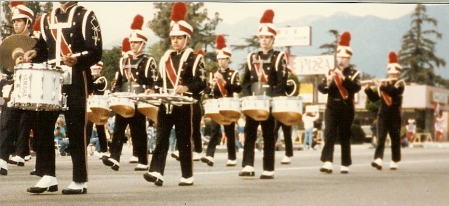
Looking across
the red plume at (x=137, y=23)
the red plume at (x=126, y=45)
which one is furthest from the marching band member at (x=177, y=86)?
the red plume at (x=126, y=45)

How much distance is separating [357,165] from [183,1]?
372 centimetres

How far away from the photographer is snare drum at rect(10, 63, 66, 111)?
6.52 m

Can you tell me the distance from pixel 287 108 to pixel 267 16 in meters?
0.92

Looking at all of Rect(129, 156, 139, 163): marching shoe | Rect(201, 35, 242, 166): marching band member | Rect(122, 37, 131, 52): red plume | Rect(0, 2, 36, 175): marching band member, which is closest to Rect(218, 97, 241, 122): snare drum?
Rect(201, 35, 242, 166): marching band member

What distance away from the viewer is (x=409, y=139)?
1055 centimetres

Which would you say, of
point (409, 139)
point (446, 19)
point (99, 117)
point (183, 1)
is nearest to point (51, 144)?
point (99, 117)

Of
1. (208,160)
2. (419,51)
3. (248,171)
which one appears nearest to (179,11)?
(248,171)

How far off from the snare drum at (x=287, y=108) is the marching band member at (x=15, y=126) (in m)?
2.37

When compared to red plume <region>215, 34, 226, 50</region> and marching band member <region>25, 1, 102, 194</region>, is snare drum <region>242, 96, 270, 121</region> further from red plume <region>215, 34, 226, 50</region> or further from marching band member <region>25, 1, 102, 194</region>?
marching band member <region>25, 1, 102, 194</region>

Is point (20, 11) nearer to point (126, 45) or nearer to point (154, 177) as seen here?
point (126, 45)

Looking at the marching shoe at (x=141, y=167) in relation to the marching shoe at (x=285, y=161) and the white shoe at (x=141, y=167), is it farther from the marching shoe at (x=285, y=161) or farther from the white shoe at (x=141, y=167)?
the marching shoe at (x=285, y=161)

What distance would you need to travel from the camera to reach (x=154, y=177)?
7.67 metres

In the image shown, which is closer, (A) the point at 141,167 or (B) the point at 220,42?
(B) the point at 220,42

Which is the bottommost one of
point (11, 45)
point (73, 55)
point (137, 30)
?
point (73, 55)
